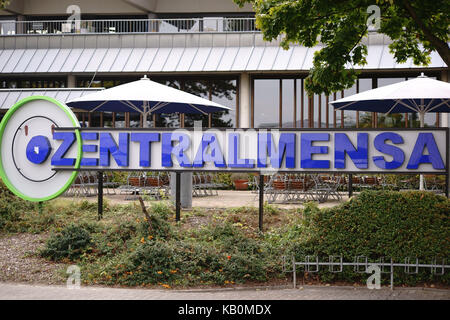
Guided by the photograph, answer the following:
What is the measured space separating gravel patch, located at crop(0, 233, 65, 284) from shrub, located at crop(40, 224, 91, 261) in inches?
6.2

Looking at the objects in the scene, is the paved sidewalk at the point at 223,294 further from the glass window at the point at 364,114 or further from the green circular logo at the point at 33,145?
the glass window at the point at 364,114

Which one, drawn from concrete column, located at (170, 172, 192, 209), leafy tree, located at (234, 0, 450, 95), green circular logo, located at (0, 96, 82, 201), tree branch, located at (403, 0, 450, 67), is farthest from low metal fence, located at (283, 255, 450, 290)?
green circular logo, located at (0, 96, 82, 201)

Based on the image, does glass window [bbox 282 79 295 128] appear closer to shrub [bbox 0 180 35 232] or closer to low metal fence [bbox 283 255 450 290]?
shrub [bbox 0 180 35 232]

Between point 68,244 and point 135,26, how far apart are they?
69.1ft

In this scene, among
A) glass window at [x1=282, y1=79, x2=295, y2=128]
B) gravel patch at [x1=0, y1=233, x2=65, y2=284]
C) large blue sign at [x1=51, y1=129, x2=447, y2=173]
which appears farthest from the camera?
glass window at [x1=282, y1=79, x2=295, y2=128]

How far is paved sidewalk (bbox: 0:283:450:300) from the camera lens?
23.0ft

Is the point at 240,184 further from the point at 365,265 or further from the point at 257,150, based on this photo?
the point at 365,265

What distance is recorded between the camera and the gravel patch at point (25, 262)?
815 cm

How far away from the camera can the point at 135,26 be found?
1118 inches

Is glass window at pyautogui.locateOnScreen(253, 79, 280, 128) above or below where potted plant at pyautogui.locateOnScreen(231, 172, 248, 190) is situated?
above

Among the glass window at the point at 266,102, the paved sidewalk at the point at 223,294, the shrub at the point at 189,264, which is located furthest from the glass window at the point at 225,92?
the paved sidewalk at the point at 223,294

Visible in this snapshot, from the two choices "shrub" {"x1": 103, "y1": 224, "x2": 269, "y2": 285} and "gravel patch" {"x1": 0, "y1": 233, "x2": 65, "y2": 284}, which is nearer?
"shrub" {"x1": 103, "y1": 224, "x2": 269, "y2": 285}

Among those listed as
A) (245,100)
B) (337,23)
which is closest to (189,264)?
(337,23)

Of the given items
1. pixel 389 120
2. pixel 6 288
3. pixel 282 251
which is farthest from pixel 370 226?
pixel 389 120
